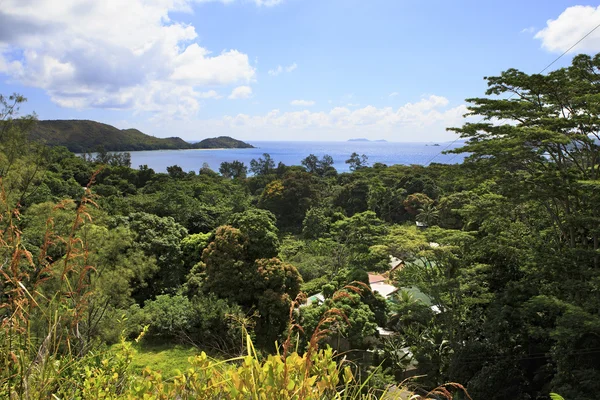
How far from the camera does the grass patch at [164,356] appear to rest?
6.88 metres

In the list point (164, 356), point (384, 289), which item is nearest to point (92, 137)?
point (384, 289)

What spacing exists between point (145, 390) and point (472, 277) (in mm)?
8442

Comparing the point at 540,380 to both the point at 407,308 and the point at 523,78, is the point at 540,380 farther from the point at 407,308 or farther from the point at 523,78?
the point at 523,78

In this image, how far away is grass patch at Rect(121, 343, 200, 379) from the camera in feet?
22.6

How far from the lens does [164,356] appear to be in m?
7.34

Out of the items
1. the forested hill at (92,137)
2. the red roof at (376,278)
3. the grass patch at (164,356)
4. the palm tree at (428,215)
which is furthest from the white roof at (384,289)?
the forested hill at (92,137)

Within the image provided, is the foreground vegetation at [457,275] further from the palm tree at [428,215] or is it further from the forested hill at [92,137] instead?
the forested hill at [92,137]

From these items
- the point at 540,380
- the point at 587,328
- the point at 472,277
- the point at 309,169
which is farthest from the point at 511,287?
the point at 309,169

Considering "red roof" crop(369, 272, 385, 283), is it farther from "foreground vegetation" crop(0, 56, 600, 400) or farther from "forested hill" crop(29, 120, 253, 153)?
"forested hill" crop(29, 120, 253, 153)

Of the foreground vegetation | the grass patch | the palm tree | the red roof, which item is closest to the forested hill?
the palm tree

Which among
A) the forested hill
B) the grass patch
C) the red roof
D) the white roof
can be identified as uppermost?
the forested hill

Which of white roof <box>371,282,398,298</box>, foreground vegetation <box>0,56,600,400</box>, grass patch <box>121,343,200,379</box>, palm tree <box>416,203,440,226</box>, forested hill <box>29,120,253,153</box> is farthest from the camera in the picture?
forested hill <box>29,120,253,153</box>

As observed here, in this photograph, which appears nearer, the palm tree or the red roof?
the red roof

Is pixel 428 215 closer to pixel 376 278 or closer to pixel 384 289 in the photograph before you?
pixel 376 278
